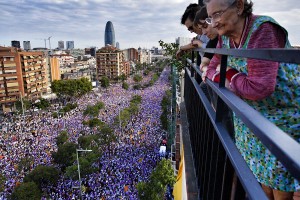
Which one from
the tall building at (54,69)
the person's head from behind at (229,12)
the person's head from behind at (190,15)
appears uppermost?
the person's head from behind at (190,15)

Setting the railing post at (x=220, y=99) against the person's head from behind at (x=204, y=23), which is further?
the person's head from behind at (x=204, y=23)

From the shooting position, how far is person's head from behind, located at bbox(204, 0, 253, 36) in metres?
1.57

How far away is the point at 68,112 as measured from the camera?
4253 cm

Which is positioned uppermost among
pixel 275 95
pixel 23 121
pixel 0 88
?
pixel 275 95

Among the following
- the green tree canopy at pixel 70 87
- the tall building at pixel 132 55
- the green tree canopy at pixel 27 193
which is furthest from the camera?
the tall building at pixel 132 55

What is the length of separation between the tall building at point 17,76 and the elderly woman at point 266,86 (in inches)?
2089

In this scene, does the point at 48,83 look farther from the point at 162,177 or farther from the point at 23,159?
the point at 162,177

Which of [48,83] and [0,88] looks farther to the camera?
[48,83]

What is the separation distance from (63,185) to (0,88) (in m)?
38.3

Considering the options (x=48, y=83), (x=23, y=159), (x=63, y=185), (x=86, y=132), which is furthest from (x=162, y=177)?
(x=48, y=83)

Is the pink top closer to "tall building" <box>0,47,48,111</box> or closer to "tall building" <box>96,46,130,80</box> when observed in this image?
"tall building" <box>0,47,48,111</box>

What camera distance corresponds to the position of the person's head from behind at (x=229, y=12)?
1.57 meters

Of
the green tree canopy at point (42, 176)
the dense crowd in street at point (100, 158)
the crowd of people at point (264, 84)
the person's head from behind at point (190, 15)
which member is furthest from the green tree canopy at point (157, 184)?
the crowd of people at point (264, 84)

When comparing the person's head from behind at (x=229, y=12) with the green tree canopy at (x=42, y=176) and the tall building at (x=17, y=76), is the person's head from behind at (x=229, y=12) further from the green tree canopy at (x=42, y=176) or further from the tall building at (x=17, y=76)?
the tall building at (x=17, y=76)
